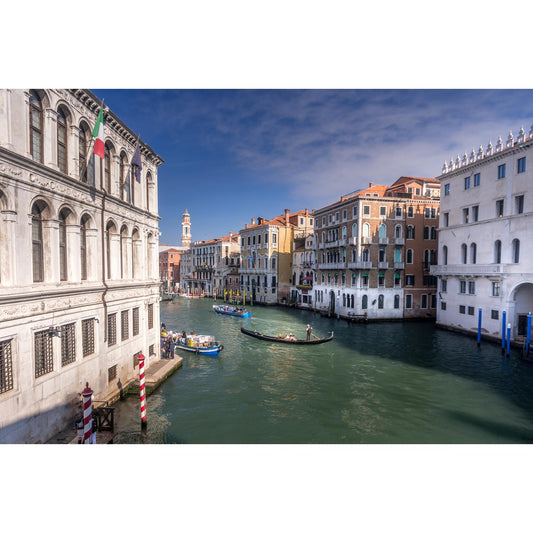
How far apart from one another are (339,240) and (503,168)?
11532 mm

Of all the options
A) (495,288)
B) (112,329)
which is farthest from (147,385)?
(495,288)

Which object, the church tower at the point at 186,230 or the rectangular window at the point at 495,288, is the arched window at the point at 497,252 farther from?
the church tower at the point at 186,230

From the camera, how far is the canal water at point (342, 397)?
7359 mm

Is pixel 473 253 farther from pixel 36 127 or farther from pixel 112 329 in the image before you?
pixel 36 127

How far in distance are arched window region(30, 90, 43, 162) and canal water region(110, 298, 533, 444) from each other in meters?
5.88

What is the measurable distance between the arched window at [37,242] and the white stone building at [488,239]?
17752 millimetres

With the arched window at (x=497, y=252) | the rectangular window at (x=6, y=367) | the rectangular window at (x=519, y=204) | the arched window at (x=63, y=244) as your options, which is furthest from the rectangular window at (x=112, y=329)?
the rectangular window at (x=519, y=204)

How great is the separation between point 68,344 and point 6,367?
1.39m

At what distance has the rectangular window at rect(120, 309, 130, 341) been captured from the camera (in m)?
8.47

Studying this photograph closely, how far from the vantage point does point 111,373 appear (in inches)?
314

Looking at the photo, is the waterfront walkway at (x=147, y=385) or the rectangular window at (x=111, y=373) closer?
the waterfront walkway at (x=147, y=385)

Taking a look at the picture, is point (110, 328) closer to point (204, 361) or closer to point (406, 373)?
point (204, 361)

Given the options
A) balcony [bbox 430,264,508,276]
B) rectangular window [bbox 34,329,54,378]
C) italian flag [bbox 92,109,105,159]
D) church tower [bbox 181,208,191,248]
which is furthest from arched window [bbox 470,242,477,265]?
church tower [bbox 181,208,191,248]

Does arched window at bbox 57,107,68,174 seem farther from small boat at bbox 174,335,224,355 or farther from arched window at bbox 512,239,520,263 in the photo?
arched window at bbox 512,239,520,263
